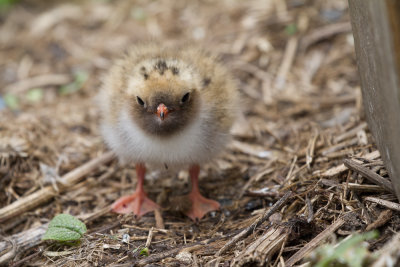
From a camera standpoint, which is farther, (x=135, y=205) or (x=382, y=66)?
(x=135, y=205)

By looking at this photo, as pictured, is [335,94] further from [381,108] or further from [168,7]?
[168,7]

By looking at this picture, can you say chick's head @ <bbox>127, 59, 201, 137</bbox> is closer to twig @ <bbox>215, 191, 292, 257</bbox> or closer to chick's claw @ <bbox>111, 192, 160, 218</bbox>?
chick's claw @ <bbox>111, 192, 160, 218</bbox>

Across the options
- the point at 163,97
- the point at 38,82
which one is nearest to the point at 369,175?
the point at 163,97

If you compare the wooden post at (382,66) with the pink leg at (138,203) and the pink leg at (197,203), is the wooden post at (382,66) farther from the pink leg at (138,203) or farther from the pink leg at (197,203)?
the pink leg at (138,203)

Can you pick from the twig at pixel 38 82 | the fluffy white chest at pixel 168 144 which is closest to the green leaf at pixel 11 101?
the twig at pixel 38 82

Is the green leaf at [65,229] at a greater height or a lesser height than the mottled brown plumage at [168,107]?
lesser

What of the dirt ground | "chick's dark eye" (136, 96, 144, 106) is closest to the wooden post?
the dirt ground

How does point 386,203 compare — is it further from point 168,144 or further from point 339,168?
point 168,144

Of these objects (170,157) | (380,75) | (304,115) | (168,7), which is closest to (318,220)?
(380,75)
